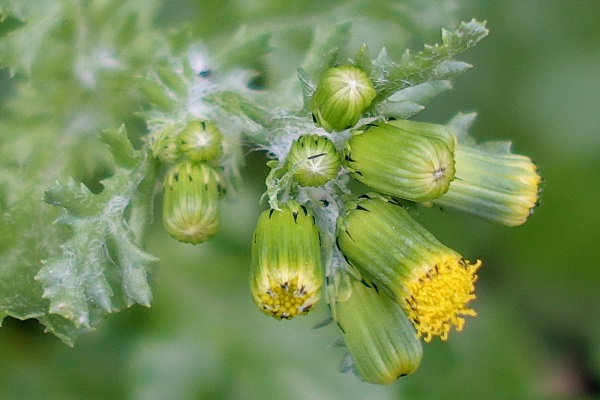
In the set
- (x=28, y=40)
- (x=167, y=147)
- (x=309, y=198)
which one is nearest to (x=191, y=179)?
(x=167, y=147)

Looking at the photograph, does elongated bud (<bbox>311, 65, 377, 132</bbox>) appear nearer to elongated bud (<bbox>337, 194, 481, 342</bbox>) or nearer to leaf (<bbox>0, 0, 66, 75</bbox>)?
elongated bud (<bbox>337, 194, 481, 342</bbox>)

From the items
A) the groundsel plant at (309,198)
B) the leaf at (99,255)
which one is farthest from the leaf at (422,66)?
the leaf at (99,255)

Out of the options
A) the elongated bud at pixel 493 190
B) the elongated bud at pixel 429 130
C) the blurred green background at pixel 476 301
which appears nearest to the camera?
the elongated bud at pixel 429 130

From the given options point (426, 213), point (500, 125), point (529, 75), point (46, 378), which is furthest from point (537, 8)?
point (46, 378)

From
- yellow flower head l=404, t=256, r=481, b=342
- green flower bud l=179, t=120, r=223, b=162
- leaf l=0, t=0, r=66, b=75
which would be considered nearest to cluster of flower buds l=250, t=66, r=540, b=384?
yellow flower head l=404, t=256, r=481, b=342

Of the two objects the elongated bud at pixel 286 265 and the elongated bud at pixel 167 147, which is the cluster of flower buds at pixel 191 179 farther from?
the elongated bud at pixel 286 265

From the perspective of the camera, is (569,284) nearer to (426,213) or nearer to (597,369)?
(597,369)

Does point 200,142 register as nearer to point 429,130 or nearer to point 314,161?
point 314,161

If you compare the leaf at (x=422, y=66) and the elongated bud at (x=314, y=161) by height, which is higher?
the leaf at (x=422, y=66)

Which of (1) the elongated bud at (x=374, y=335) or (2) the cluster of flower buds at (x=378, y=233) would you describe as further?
(1) the elongated bud at (x=374, y=335)
